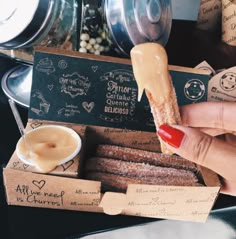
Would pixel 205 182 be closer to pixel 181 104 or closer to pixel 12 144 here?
pixel 181 104

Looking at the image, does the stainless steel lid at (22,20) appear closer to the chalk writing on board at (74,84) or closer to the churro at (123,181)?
the chalk writing on board at (74,84)

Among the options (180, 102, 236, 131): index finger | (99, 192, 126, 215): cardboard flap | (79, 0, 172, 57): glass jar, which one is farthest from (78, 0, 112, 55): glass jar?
(99, 192, 126, 215): cardboard flap

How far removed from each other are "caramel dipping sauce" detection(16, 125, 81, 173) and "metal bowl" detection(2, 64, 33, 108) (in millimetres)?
161

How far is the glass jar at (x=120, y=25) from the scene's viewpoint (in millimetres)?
731

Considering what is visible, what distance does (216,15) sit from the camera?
41.8 inches

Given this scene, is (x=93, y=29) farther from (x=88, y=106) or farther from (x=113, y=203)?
(x=113, y=203)

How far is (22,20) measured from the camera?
65cm

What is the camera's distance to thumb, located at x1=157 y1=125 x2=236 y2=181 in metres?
0.55

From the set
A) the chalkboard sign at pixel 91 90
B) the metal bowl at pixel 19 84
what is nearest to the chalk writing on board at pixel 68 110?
the chalkboard sign at pixel 91 90

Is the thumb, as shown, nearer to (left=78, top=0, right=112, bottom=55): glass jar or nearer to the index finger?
the index finger

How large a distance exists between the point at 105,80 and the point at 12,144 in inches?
8.2

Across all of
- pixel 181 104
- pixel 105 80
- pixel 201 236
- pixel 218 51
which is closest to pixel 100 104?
pixel 105 80

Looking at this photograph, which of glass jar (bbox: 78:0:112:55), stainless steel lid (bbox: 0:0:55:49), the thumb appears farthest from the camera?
glass jar (bbox: 78:0:112:55)

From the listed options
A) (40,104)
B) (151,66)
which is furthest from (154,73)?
(40,104)
